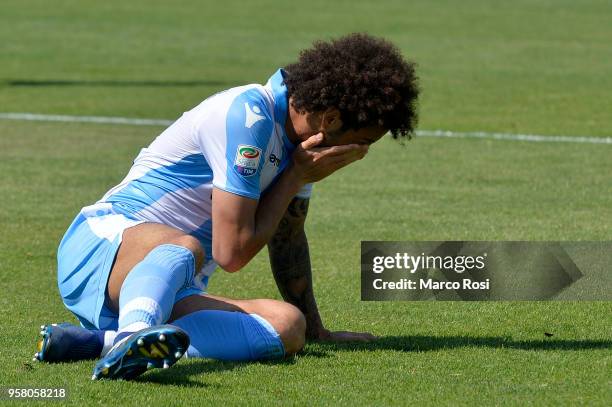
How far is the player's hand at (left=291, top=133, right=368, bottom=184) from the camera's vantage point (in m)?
6.28

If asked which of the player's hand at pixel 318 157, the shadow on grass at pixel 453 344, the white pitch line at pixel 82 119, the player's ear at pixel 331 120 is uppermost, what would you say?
the player's ear at pixel 331 120

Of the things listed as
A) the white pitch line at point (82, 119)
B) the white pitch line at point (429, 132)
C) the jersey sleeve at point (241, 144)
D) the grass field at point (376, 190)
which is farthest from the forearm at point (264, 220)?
the white pitch line at point (82, 119)

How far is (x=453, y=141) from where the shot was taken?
1569 centimetres

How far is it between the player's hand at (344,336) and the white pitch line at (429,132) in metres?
9.08

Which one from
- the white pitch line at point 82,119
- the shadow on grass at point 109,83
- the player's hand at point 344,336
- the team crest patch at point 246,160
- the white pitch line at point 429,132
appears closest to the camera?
the team crest patch at point 246,160

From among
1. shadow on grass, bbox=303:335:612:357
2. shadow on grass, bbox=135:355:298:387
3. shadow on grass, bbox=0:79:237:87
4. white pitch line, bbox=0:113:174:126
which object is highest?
shadow on grass, bbox=135:355:298:387

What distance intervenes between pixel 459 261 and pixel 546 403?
2183 millimetres

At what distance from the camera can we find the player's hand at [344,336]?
6.93 m

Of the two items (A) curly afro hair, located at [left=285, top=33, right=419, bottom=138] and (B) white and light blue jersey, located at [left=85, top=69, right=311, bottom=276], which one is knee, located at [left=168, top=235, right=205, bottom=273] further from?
(A) curly afro hair, located at [left=285, top=33, right=419, bottom=138]

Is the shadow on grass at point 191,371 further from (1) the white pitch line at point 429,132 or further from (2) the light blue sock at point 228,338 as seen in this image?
(1) the white pitch line at point 429,132

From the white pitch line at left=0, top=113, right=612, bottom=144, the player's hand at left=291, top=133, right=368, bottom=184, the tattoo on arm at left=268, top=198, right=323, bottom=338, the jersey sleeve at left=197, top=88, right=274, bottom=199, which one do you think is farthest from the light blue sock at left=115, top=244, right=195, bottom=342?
the white pitch line at left=0, top=113, right=612, bottom=144

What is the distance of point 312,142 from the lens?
6363mm

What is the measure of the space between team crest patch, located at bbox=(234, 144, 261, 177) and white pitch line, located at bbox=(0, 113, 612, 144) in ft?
32.3

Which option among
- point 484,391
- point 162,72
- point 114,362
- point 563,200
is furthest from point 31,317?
point 162,72
